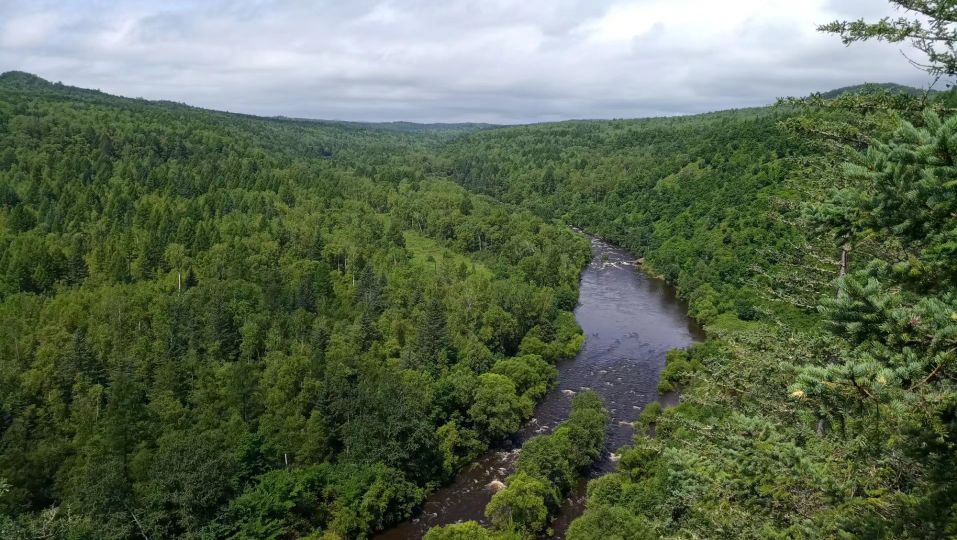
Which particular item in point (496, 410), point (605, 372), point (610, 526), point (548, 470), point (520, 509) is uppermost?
point (610, 526)

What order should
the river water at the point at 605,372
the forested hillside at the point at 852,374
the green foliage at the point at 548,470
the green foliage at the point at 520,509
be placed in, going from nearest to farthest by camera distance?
1. the forested hillside at the point at 852,374
2. the green foliage at the point at 520,509
3. the green foliage at the point at 548,470
4. the river water at the point at 605,372

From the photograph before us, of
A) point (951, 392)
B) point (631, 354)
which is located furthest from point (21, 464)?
point (631, 354)

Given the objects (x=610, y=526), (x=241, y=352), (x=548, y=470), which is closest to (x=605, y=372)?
(x=548, y=470)

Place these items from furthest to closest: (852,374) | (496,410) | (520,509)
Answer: (496,410)
(520,509)
(852,374)

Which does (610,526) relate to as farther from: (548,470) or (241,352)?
(241,352)

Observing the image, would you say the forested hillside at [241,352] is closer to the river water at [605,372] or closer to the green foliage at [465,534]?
the river water at [605,372]

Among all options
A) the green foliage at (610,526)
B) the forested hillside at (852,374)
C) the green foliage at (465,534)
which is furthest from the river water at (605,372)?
the forested hillside at (852,374)
